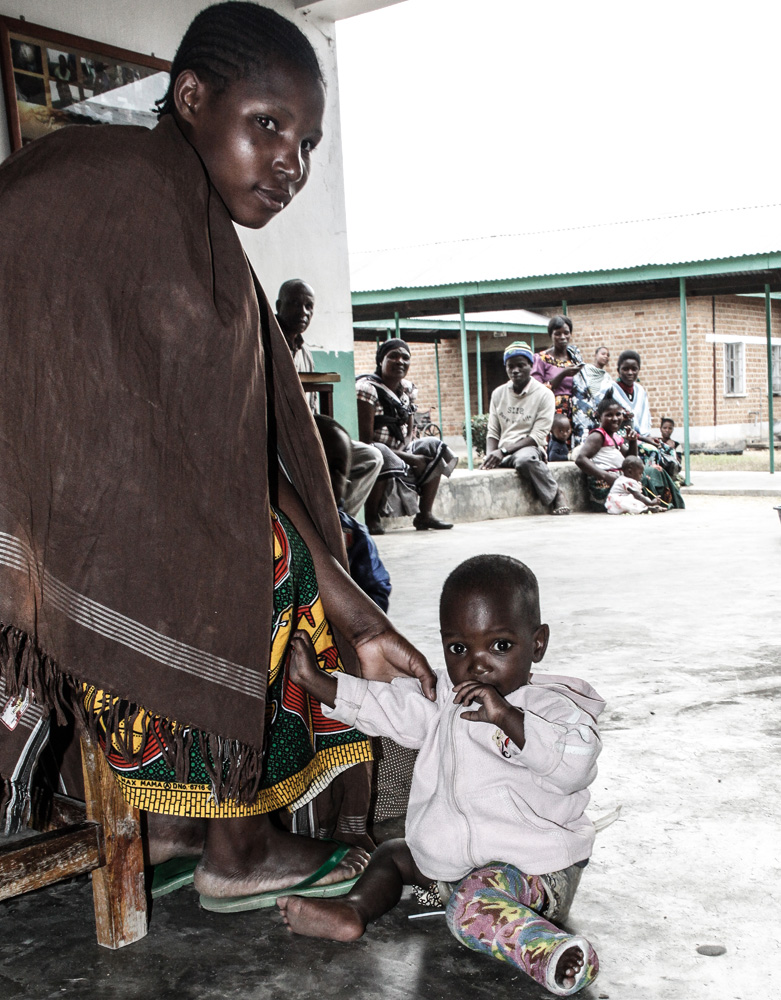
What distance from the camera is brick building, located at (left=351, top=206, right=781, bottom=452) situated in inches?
491

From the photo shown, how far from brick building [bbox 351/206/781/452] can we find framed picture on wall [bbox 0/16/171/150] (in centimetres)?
803

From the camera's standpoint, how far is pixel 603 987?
1.59 meters

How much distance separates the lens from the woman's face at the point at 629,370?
35.3 feet

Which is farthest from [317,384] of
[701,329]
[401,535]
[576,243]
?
[701,329]

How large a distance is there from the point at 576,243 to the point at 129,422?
13608 mm

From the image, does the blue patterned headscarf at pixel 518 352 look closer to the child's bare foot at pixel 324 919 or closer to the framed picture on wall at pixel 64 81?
the framed picture on wall at pixel 64 81

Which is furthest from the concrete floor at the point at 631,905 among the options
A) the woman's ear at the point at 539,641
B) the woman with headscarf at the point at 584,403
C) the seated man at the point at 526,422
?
the woman with headscarf at the point at 584,403

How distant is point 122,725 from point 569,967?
32.6 inches

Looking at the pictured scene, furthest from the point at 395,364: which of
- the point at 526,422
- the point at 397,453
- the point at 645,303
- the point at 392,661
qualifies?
the point at 645,303

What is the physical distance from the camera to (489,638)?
185cm

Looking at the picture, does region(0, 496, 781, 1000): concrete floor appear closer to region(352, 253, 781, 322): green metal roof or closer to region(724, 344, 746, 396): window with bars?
region(352, 253, 781, 322): green metal roof

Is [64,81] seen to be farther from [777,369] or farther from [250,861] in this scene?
[777,369]

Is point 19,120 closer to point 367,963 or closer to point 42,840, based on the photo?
point 42,840

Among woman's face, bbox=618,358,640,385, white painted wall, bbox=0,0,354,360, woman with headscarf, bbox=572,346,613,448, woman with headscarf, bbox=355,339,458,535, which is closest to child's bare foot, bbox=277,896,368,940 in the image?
white painted wall, bbox=0,0,354,360
